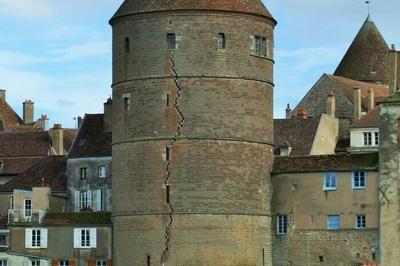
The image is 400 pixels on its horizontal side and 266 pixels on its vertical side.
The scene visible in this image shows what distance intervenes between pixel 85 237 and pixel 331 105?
70.6ft

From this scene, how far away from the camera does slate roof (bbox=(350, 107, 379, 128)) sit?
8019 centimetres

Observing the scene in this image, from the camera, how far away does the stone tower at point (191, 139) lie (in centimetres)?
6625

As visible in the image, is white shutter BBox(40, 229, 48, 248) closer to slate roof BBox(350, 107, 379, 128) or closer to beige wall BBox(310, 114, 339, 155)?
beige wall BBox(310, 114, 339, 155)

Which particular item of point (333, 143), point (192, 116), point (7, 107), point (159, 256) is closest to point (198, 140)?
point (192, 116)

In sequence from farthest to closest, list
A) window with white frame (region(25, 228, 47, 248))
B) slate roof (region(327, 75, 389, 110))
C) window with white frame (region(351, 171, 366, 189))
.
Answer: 1. slate roof (region(327, 75, 389, 110))
2. window with white frame (region(25, 228, 47, 248))
3. window with white frame (region(351, 171, 366, 189))

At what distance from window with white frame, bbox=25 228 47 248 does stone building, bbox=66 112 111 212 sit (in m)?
4.39

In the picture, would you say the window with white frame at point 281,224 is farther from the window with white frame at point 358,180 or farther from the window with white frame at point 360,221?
the window with white frame at point 358,180

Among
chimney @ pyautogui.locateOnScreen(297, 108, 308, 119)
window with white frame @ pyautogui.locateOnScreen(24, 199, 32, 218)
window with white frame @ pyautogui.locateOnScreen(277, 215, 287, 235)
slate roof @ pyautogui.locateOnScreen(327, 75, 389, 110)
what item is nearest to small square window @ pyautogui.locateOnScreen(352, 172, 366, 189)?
window with white frame @ pyautogui.locateOnScreen(277, 215, 287, 235)

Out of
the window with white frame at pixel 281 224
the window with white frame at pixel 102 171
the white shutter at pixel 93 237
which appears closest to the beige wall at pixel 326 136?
the window with white frame at pixel 281 224

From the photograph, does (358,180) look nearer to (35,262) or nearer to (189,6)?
(189,6)

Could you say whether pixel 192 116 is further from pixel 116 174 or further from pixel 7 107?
pixel 7 107

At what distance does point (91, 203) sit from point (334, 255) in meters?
14.7

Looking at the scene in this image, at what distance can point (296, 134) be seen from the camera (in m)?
80.2

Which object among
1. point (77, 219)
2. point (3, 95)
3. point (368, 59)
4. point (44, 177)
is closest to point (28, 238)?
point (77, 219)
